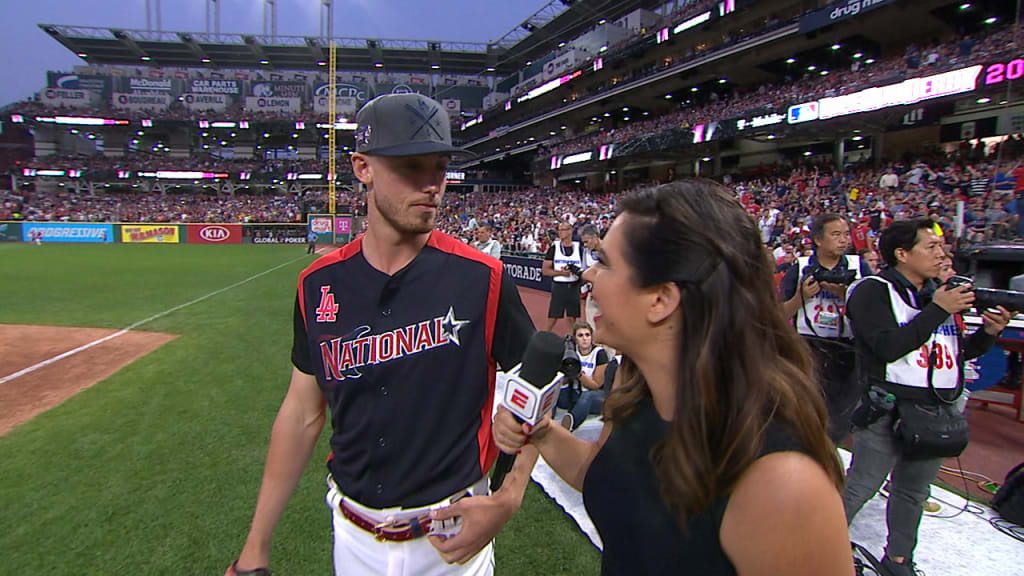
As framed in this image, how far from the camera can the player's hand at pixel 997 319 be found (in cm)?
309

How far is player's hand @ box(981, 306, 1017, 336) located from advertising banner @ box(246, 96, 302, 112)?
256 feet

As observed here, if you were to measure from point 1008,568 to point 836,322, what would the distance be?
1.91 metres

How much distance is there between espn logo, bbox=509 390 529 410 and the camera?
1425 millimetres

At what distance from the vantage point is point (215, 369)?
802cm

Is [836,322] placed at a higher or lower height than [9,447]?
higher

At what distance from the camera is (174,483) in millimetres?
4609

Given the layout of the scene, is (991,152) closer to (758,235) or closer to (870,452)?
(870,452)

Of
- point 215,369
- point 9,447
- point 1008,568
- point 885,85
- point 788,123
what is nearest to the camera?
point 1008,568

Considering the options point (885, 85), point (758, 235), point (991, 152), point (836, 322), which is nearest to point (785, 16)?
point (885, 85)

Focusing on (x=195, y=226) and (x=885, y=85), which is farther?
(x=195, y=226)

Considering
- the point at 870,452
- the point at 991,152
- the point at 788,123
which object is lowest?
the point at 870,452

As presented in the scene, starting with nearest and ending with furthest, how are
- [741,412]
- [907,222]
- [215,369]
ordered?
1. [741,412]
2. [907,222]
3. [215,369]

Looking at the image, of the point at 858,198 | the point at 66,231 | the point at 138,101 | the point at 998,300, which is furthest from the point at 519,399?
the point at 138,101

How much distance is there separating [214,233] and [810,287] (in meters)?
45.8
